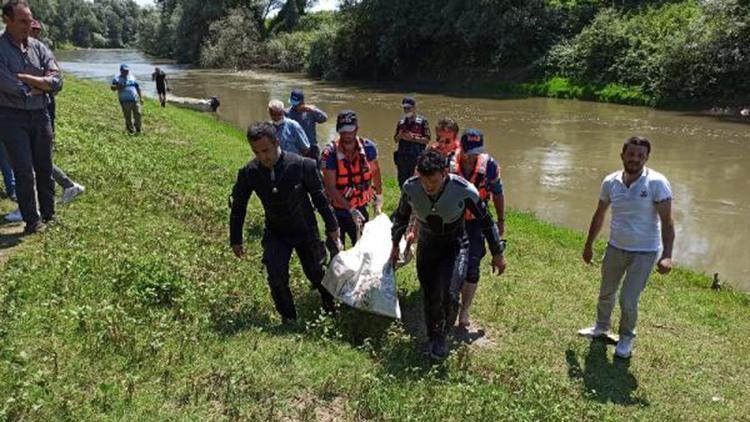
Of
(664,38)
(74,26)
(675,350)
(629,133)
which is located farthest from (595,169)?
(74,26)

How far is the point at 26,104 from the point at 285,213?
298 cm

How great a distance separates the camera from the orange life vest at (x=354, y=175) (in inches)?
269

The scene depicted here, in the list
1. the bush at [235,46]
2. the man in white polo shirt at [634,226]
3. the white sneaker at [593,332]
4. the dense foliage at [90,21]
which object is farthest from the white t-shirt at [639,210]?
the dense foliage at [90,21]

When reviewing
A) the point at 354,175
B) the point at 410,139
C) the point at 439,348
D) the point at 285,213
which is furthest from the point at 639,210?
the point at 410,139

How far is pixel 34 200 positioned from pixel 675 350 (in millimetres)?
6515

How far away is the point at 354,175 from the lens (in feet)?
22.6

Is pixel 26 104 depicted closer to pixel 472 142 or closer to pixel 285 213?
pixel 285 213

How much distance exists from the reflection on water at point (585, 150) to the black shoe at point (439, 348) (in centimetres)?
575

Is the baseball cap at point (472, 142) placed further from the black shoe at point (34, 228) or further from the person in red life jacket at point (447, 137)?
the black shoe at point (34, 228)

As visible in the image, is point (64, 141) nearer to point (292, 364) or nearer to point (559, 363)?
point (292, 364)

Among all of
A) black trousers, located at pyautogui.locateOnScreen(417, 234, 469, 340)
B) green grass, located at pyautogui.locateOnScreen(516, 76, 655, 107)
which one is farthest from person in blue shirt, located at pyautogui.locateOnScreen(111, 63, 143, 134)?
green grass, located at pyautogui.locateOnScreen(516, 76, 655, 107)

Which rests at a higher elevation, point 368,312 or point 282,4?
point 282,4

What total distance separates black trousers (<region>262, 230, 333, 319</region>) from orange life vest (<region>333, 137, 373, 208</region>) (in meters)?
1.06

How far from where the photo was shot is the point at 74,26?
121625 mm
